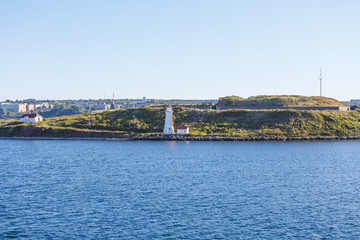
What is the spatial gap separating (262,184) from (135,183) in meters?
14.9

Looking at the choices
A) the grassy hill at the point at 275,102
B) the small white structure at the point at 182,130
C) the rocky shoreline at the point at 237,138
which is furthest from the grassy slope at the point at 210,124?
the grassy hill at the point at 275,102

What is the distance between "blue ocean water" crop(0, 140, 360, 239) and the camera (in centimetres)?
3475

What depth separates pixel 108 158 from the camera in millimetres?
75562

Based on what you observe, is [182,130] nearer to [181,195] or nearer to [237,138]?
[237,138]

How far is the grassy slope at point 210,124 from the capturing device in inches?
4455

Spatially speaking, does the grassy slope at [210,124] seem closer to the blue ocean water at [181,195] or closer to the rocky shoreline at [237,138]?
the rocky shoreline at [237,138]

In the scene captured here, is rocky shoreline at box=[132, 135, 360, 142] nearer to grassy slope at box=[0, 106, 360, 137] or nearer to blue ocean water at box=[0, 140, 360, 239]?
grassy slope at box=[0, 106, 360, 137]

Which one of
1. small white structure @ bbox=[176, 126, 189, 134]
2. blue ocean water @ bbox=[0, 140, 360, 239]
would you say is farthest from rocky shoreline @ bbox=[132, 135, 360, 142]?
blue ocean water @ bbox=[0, 140, 360, 239]

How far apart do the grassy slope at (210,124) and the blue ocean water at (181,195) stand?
33.8 meters

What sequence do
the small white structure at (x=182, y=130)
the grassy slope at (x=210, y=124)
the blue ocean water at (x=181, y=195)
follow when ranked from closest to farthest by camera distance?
the blue ocean water at (x=181, y=195) < the small white structure at (x=182, y=130) < the grassy slope at (x=210, y=124)

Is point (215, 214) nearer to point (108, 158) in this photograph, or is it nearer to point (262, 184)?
point (262, 184)

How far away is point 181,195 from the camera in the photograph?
4575 centimetres

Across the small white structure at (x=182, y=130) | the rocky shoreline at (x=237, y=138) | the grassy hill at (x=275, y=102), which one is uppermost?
the grassy hill at (x=275, y=102)

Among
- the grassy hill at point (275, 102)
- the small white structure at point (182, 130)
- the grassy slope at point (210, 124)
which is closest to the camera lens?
the small white structure at point (182, 130)
